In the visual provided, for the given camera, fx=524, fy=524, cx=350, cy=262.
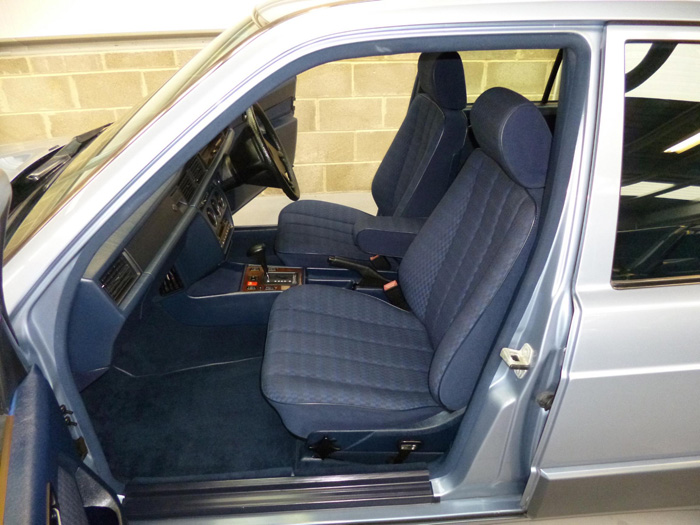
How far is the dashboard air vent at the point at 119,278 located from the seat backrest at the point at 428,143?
4.27ft

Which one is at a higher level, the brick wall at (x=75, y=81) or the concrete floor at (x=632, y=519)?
the brick wall at (x=75, y=81)

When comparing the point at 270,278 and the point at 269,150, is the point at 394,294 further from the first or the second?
the point at 269,150

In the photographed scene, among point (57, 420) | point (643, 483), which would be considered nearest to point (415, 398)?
point (643, 483)

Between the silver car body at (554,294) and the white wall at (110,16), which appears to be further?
the white wall at (110,16)

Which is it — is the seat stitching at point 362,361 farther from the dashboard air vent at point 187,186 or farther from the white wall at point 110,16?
the white wall at point 110,16

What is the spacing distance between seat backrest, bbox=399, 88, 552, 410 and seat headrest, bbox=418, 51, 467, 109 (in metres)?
0.62

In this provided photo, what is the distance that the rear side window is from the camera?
39.4 inches

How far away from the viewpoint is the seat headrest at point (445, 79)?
2.11 metres

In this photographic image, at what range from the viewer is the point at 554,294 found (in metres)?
1.07

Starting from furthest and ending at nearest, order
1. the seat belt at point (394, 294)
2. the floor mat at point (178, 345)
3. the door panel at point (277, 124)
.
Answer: the door panel at point (277, 124) < the seat belt at point (394, 294) < the floor mat at point (178, 345)

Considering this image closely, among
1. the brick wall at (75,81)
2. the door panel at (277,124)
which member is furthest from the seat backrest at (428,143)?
the brick wall at (75,81)

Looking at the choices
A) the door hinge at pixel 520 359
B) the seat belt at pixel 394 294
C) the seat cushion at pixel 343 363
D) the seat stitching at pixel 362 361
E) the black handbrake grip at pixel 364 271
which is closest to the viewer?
the door hinge at pixel 520 359

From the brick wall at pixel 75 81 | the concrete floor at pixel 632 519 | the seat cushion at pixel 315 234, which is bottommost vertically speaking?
the concrete floor at pixel 632 519

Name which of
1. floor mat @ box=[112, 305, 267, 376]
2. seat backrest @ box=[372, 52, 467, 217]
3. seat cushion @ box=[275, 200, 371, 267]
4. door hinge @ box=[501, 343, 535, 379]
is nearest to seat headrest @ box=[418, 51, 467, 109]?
seat backrest @ box=[372, 52, 467, 217]
